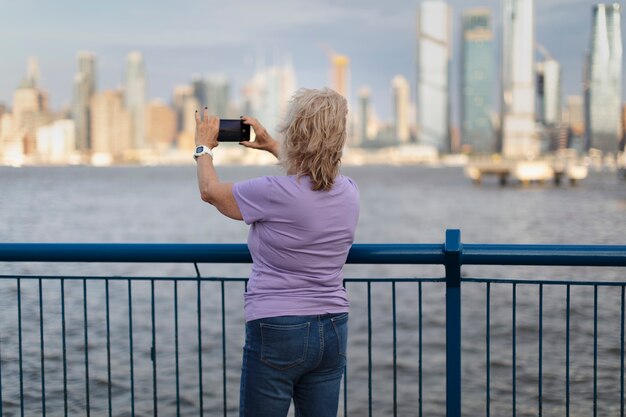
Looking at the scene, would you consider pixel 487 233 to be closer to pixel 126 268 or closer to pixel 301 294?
pixel 126 268

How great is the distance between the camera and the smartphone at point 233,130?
3.76 meters

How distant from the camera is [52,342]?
15.1m

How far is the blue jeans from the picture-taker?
11.1 ft

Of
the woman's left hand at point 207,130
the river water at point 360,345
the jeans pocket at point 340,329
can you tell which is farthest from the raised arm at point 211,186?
the jeans pocket at point 340,329

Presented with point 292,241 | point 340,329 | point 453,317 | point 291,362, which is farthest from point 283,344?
point 453,317

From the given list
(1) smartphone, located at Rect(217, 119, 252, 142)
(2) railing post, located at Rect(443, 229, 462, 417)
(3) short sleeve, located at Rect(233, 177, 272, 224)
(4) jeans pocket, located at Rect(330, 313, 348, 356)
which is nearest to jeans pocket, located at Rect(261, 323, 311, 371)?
(4) jeans pocket, located at Rect(330, 313, 348, 356)

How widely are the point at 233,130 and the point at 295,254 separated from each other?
2.27 ft

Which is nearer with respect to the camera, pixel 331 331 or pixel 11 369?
pixel 331 331

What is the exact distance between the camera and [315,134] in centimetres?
328

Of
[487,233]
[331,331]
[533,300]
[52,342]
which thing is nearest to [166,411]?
[52,342]

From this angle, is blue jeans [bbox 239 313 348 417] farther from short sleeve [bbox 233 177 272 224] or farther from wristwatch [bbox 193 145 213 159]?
wristwatch [bbox 193 145 213 159]

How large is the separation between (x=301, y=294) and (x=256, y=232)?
308mm

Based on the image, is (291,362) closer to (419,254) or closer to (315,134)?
(315,134)

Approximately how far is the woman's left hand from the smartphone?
5 centimetres
